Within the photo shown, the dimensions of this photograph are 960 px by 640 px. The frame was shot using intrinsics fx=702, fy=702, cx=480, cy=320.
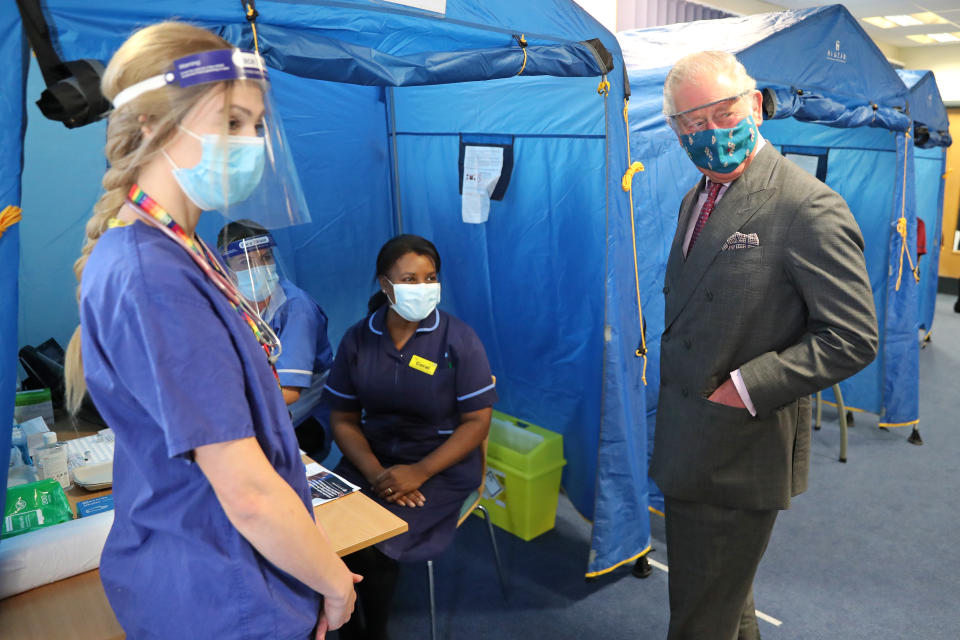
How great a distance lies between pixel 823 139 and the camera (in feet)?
12.9

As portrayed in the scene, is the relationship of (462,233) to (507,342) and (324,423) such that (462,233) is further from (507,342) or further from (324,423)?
(324,423)

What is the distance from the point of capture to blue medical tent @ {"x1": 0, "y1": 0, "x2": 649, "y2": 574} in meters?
1.52

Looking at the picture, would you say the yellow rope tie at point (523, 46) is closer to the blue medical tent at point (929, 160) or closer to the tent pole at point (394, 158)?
the tent pole at point (394, 158)

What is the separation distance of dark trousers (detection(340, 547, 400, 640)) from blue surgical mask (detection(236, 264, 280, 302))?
32.2 inches

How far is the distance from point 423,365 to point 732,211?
3.44ft

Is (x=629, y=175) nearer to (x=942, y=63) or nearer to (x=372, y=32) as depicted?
(x=372, y=32)

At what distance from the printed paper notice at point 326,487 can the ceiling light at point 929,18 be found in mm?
8198

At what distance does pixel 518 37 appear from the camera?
6.15 ft

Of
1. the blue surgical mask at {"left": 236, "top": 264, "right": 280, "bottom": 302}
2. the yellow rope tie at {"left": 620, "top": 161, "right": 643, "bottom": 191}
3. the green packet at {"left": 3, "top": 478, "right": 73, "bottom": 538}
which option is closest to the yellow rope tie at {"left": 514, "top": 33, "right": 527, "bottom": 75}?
the yellow rope tie at {"left": 620, "top": 161, "right": 643, "bottom": 191}

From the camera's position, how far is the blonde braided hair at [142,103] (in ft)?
2.64

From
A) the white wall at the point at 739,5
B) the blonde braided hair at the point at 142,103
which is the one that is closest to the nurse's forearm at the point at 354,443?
the blonde braided hair at the point at 142,103

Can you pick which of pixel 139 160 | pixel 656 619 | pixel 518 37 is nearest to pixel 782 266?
pixel 518 37

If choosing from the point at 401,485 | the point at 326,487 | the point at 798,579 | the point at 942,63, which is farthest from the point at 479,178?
the point at 942,63

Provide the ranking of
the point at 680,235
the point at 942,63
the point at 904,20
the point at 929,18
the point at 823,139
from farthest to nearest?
the point at 942,63, the point at 904,20, the point at 929,18, the point at 823,139, the point at 680,235
